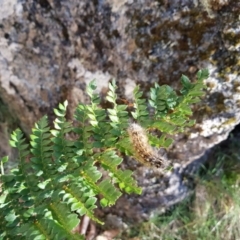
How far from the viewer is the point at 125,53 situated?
6.15ft

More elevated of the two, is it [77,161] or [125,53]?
[125,53]

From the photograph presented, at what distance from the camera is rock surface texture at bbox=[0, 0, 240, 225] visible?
175cm

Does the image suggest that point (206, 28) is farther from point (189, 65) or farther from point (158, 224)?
point (158, 224)

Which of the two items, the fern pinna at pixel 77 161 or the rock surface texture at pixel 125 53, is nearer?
the fern pinna at pixel 77 161

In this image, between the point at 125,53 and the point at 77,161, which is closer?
the point at 77,161

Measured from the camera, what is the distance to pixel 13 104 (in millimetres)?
2234

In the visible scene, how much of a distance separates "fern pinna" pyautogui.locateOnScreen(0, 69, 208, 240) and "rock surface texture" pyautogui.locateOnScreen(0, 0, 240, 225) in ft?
0.87

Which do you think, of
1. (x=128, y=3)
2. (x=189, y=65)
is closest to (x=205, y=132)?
(x=189, y=65)

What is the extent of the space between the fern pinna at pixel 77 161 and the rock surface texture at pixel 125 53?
0.26 meters

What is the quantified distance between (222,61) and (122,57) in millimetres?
405

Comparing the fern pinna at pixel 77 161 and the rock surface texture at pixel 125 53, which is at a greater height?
the rock surface texture at pixel 125 53

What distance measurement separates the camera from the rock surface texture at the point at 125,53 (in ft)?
5.75

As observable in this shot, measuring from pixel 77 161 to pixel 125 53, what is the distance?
541mm

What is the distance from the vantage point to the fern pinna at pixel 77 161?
1.51 metres
